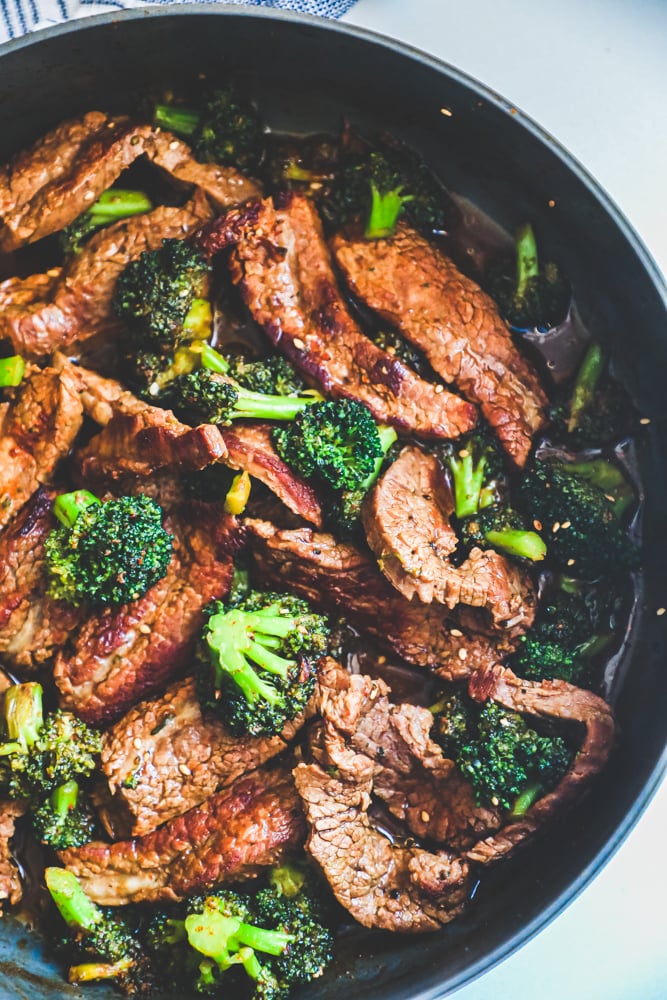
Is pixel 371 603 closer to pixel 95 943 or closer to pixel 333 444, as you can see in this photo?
pixel 333 444

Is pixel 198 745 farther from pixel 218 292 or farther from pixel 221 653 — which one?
pixel 218 292

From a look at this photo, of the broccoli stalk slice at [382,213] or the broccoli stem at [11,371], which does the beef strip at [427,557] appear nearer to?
the broccoli stalk slice at [382,213]

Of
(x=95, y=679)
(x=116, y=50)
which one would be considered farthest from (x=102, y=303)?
(x=95, y=679)

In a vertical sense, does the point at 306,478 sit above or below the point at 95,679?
above

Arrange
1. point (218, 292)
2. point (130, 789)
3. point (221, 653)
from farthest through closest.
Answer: point (218, 292)
point (130, 789)
point (221, 653)

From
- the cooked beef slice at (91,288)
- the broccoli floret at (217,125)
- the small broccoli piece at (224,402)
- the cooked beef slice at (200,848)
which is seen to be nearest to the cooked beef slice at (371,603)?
the small broccoli piece at (224,402)

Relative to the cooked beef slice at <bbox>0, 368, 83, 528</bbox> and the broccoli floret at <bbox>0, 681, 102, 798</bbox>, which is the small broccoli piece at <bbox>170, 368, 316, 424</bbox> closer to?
the cooked beef slice at <bbox>0, 368, 83, 528</bbox>

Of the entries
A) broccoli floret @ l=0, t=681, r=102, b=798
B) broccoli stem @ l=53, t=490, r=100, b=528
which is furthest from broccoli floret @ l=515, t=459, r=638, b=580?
broccoli floret @ l=0, t=681, r=102, b=798
